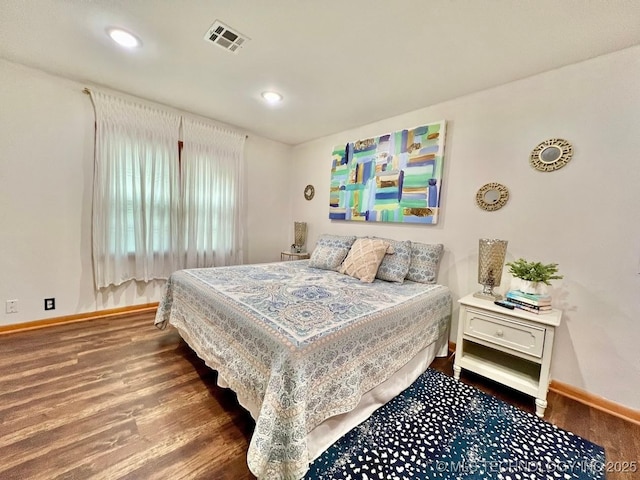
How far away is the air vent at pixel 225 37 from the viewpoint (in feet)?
5.57

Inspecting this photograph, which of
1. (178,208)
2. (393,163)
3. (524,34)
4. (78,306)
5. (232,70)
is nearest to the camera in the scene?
(524,34)

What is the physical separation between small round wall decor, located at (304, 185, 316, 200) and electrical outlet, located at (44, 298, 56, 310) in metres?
3.17

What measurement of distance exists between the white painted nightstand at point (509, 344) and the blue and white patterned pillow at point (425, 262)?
0.44 m

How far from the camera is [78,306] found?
268cm

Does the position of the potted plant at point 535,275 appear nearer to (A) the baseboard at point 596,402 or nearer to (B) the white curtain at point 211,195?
(A) the baseboard at point 596,402

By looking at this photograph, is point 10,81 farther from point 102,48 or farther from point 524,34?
point 524,34

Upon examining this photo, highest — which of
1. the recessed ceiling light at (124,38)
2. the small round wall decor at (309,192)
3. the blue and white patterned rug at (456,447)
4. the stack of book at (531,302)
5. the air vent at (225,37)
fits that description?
the air vent at (225,37)

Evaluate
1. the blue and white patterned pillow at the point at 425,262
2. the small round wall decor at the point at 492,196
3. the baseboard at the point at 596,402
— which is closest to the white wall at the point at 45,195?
the blue and white patterned pillow at the point at 425,262

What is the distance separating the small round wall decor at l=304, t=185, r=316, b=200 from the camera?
394cm

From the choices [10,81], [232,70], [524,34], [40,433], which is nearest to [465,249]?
[524,34]

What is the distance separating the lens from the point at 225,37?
1782 millimetres

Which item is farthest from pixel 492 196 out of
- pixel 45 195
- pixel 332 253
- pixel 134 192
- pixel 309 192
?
pixel 45 195

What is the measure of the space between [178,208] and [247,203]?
3.21ft

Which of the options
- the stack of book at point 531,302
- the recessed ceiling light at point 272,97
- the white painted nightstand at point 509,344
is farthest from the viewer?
the recessed ceiling light at point 272,97
